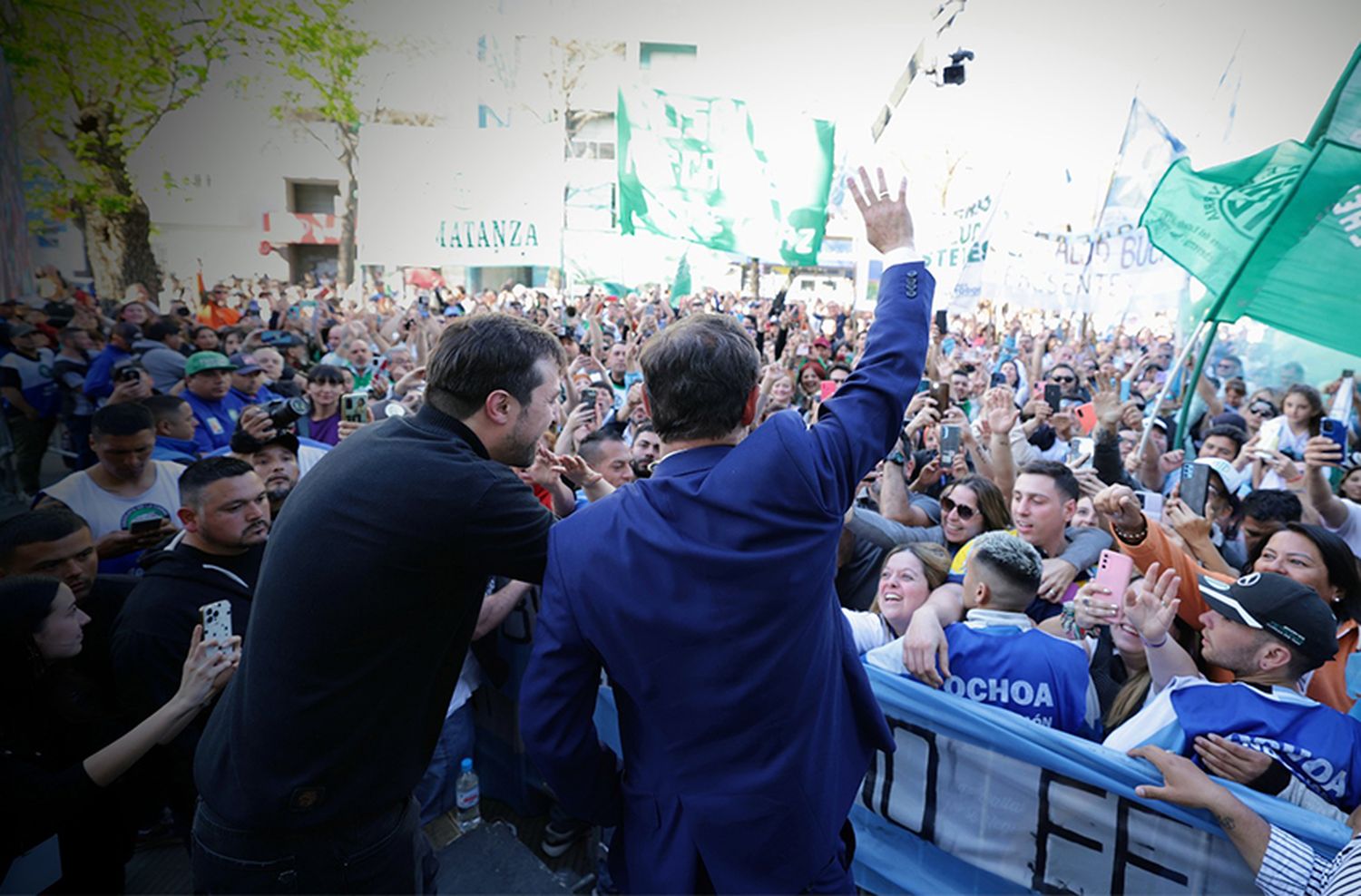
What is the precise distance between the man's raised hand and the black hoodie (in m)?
2.02

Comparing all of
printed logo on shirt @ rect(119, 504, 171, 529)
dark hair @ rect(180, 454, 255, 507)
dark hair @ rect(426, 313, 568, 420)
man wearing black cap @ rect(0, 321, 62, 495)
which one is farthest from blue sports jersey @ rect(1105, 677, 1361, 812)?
man wearing black cap @ rect(0, 321, 62, 495)

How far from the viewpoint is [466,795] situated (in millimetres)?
3180

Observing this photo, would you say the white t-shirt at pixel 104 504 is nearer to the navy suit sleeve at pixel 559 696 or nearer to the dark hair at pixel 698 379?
the navy suit sleeve at pixel 559 696

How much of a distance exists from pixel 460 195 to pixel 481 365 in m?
9.85

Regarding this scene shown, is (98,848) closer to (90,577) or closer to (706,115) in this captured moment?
(90,577)

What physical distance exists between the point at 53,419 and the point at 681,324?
8657mm

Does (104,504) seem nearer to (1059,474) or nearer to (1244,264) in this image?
(1059,474)

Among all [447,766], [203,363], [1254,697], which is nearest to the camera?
[1254,697]

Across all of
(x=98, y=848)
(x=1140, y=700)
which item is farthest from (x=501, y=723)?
(x=1140, y=700)

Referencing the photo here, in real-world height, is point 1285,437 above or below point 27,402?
above

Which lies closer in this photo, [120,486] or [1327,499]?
[120,486]

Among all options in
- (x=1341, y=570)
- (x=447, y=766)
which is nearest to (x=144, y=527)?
(x=447, y=766)

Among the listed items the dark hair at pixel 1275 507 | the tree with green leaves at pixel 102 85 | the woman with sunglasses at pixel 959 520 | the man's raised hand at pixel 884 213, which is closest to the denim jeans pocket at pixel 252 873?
the man's raised hand at pixel 884 213

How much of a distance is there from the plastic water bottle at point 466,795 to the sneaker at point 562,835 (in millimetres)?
335
